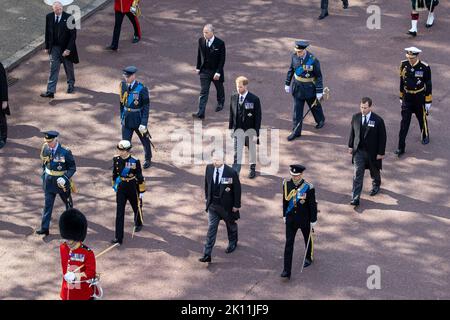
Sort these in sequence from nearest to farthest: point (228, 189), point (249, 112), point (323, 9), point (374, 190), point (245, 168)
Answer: point (228, 189) < point (374, 190) < point (249, 112) < point (245, 168) < point (323, 9)

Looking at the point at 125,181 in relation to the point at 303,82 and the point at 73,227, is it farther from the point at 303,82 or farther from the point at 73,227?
the point at 303,82

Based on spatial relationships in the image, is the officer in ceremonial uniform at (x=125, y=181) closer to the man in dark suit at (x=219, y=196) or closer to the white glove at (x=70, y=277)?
the man in dark suit at (x=219, y=196)

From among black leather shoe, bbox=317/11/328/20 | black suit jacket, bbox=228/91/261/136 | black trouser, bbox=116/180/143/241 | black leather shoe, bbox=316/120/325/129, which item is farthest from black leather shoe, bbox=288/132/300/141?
black leather shoe, bbox=317/11/328/20

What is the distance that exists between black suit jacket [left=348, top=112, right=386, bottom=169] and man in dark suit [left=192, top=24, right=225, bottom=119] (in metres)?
3.55

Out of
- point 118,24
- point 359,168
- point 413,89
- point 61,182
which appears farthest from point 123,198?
point 118,24

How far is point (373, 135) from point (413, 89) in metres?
1.72

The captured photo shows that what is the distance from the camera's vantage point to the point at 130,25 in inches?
986

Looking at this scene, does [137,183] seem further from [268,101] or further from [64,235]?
[268,101]

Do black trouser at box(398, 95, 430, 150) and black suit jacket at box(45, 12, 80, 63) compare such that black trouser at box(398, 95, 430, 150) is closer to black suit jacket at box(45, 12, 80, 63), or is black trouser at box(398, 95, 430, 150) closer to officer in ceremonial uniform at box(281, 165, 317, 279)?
officer in ceremonial uniform at box(281, 165, 317, 279)

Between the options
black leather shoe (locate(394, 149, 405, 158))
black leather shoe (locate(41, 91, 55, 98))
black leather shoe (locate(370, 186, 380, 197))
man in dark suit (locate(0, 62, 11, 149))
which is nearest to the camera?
black leather shoe (locate(370, 186, 380, 197))

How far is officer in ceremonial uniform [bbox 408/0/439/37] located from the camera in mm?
23688

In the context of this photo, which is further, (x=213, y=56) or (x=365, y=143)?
(x=213, y=56)

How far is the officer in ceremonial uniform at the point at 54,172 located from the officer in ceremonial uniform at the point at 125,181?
71cm

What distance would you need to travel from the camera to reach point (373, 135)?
18.1m
